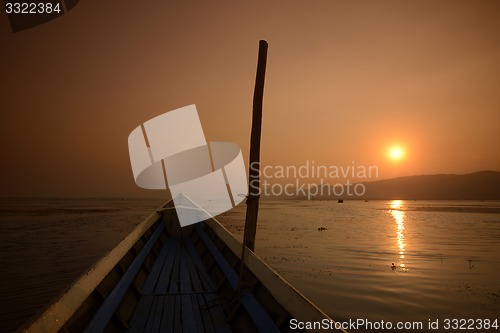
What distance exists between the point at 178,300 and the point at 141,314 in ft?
2.27

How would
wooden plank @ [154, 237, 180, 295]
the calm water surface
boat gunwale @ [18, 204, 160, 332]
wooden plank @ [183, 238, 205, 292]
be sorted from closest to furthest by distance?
boat gunwale @ [18, 204, 160, 332] < wooden plank @ [154, 237, 180, 295] < wooden plank @ [183, 238, 205, 292] < the calm water surface

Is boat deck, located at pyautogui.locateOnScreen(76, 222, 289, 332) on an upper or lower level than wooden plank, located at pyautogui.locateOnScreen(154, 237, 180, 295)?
upper

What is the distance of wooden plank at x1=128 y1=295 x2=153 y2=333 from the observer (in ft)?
12.8

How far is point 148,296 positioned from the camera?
5.12m

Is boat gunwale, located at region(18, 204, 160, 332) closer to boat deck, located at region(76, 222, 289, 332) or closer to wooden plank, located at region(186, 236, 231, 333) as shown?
boat deck, located at region(76, 222, 289, 332)

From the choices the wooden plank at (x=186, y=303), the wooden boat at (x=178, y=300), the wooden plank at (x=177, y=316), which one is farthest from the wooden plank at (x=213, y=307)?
the wooden plank at (x=177, y=316)

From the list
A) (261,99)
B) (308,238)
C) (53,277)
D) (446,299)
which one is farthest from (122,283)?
(308,238)

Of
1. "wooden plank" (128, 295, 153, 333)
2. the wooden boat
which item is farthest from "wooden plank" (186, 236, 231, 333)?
"wooden plank" (128, 295, 153, 333)

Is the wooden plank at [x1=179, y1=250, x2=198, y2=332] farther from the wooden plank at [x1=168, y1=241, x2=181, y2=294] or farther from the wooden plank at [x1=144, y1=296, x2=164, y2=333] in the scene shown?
the wooden plank at [x1=144, y1=296, x2=164, y2=333]

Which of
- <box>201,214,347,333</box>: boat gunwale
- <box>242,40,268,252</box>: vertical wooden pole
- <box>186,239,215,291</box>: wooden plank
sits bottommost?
<box>186,239,215,291</box>: wooden plank

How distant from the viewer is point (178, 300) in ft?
16.2

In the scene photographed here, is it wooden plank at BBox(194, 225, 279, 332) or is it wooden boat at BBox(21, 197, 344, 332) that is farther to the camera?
wooden plank at BBox(194, 225, 279, 332)

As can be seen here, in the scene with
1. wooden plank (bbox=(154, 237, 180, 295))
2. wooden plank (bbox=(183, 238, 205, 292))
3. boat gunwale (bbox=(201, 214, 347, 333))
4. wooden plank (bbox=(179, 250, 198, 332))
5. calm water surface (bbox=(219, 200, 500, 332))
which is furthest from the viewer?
calm water surface (bbox=(219, 200, 500, 332))

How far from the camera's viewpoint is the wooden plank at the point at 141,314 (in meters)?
3.90
